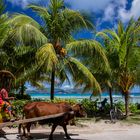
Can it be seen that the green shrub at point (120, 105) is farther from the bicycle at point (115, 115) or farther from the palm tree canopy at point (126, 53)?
the bicycle at point (115, 115)

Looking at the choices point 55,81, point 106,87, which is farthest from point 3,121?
point 106,87

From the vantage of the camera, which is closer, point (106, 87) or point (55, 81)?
point (55, 81)

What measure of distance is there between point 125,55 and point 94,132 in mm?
6406

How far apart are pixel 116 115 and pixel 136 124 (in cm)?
196

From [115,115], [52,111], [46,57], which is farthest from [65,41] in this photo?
[52,111]

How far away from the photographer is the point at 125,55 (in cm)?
2105

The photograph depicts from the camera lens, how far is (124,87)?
71.5 ft

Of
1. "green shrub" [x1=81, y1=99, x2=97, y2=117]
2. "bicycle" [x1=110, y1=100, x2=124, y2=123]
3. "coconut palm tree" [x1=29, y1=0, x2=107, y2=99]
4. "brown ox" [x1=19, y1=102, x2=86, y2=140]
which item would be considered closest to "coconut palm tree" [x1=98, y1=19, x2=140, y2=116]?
"bicycle" [x1=110, y1=100, x2=124, y2=123]

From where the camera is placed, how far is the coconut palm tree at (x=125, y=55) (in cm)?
2102

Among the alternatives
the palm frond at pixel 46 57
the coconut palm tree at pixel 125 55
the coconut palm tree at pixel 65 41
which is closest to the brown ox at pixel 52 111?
the palm frond at pixel 46 57

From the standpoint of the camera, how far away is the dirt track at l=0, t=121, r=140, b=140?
46.7 feet

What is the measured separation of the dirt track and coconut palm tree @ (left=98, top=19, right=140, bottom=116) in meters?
3.48

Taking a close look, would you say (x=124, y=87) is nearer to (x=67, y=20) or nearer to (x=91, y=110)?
(x=91, y=110)

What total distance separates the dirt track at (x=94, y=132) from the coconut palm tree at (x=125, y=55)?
348cm
